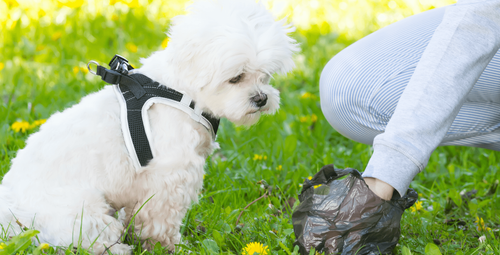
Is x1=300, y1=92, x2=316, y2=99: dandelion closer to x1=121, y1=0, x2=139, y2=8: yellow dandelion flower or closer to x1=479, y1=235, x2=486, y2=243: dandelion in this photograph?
x1=479, y1=235, x2=486, y2=243: dandelion

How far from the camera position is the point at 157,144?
183cm

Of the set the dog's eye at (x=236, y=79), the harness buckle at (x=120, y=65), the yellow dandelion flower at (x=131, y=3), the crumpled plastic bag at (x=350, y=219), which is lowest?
the crumpled plastic bag at (x=350, y=219)

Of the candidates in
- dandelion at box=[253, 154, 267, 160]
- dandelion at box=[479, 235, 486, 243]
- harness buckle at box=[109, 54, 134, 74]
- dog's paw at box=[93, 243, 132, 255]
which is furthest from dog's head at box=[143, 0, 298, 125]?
dandelion at box=[479, 235, 486, 243]

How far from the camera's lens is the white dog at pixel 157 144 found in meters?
1.71

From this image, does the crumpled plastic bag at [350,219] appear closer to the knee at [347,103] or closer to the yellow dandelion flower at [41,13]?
the knee at [347,103]

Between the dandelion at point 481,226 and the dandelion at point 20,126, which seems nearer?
the dandelion at point 481,226

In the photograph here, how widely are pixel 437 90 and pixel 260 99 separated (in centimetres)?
74

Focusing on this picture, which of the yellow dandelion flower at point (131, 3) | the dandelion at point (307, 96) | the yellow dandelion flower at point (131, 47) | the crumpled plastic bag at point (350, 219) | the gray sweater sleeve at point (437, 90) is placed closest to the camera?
the gray sweater sleeve at point (437, 90)

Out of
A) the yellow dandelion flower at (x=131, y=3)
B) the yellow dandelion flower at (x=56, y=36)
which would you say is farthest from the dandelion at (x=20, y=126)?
the yellow dandelion flower at (x=131, y=3)

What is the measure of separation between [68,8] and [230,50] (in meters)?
3.78

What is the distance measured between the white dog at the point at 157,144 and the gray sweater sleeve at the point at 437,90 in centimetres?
63

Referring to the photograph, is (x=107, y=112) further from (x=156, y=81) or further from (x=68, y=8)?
(x=68, y=8)

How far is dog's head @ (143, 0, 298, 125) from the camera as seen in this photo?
5.81 ft

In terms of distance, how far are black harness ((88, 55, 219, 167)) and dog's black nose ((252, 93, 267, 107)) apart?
0.24 meters
